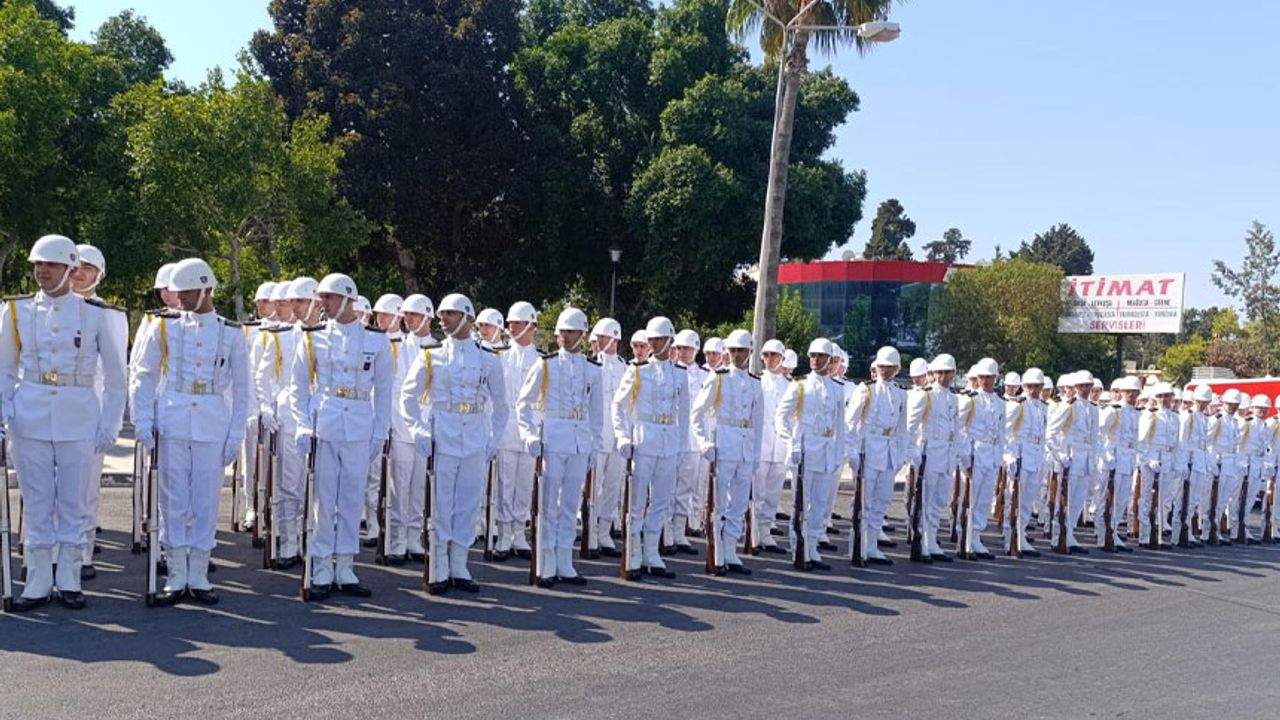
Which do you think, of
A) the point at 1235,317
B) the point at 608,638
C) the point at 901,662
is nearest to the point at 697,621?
the point at 608,638

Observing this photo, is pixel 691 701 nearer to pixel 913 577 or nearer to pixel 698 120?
pixel 913 577

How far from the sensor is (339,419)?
835cm

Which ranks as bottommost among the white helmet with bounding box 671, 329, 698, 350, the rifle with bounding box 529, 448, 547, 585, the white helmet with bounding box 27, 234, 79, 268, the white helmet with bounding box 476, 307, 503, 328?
the rifle with bounding box 529, 448, 547, 585

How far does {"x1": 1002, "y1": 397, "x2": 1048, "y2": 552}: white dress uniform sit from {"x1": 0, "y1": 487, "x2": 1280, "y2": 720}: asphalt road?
118 inches

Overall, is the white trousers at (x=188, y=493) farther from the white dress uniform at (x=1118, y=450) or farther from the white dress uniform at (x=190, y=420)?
the white dress uniform at (x=1118, y=450)

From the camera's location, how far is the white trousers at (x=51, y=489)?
297 inches

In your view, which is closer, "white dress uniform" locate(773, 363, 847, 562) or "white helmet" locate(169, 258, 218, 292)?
"white helmet" locate(169, 258, 218, 292)

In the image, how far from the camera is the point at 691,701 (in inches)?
244

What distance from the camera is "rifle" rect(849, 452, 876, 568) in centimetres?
1138

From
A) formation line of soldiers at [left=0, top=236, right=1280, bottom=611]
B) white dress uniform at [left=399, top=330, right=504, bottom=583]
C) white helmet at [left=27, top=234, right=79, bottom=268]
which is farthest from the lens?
white dress uniform at [left=399, top=330, right=504, bottom=583]

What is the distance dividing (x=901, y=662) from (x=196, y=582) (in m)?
4.88

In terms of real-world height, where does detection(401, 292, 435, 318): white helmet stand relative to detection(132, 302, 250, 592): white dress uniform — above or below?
above

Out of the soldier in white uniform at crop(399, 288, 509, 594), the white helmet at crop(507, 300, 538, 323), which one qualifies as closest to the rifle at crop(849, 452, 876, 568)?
the white helmet at crop(507, 300, 538, 323)

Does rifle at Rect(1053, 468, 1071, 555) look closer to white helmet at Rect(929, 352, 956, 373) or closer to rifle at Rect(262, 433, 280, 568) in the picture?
white helmet at Rect(929, 352, 956, 373)
